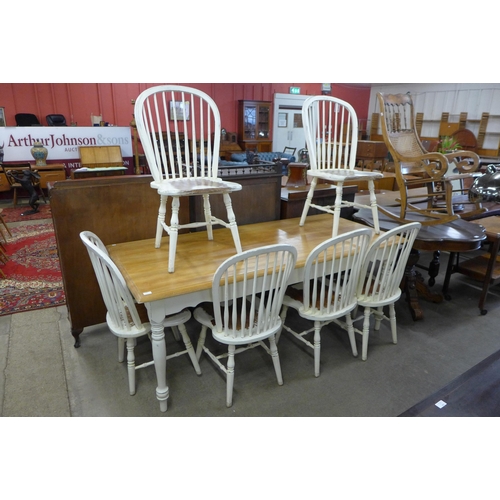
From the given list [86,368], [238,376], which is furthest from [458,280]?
[86,368]

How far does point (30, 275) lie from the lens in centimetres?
330

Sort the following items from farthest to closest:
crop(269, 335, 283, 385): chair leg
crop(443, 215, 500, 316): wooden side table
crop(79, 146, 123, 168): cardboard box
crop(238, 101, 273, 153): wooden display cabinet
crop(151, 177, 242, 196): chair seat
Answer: crop(238, 101, 273, 153): wooden display cabinet → crop(79, 146, 123, 168): cardboard box → crop(443, 215, 500, 316): wooden side table → crop(269, 335, 283, 385): chair leg → crop(151, 177, 242, 196): chair seat

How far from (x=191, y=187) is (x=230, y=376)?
3.16 feet

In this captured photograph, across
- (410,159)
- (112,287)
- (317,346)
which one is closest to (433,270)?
(410,159)

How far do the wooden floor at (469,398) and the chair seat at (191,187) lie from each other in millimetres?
1238

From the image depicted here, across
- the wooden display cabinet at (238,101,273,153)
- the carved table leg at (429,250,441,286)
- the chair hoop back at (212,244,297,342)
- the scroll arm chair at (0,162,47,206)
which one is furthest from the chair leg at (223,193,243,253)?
the wooden display cabinet at (238,101,273,153)

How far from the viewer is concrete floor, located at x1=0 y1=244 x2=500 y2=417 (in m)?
1.84

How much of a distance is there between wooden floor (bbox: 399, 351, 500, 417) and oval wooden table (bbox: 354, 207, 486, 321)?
108 centimetres

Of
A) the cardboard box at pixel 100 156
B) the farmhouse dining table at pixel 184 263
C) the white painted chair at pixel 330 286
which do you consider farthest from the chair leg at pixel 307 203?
the cardboard box at pixel 100 156

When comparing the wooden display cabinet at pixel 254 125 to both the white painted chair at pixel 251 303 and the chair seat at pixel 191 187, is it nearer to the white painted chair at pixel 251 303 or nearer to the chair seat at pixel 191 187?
the chair seat at pixel 191 187

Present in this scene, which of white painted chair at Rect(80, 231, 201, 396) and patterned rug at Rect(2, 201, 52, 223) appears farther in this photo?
patterned rug at Rect(2, 201, 52, 223)

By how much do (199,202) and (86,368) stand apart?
1.21m

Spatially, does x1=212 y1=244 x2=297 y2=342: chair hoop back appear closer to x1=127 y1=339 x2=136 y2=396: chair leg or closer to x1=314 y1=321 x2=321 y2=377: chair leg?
x1=314 y1=321 x2=321 y2=377: chair leg

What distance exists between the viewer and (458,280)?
3.39m
